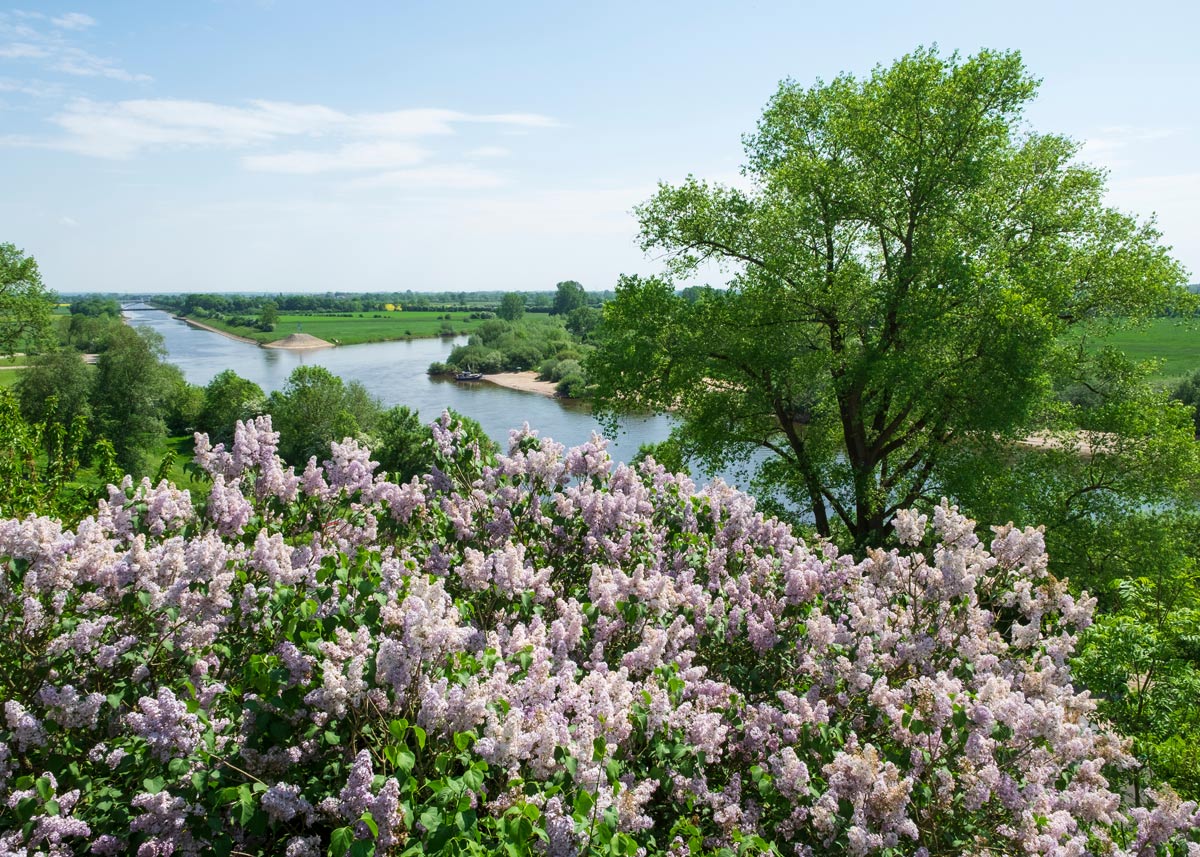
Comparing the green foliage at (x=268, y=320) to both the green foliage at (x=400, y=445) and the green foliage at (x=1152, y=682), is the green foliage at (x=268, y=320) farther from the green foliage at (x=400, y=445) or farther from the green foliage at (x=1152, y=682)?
the green foliage at (x=1152, y=682)

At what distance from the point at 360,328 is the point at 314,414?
12231cm

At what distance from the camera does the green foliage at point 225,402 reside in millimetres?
56500

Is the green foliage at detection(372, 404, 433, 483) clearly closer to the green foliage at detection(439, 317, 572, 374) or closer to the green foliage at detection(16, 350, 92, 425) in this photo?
the green foliage at detection(16, 350, 92, 425)

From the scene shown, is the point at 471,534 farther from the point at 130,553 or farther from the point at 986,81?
the point at 986,81

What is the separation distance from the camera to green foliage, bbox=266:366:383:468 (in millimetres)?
48406

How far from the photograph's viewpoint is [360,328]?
165250mm

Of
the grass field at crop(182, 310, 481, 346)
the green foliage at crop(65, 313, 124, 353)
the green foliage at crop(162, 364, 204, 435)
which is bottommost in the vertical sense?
the green foliage at crop(162, 364, 204, 435)

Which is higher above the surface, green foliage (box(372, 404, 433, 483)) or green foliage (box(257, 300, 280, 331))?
green foliage (box(257, 300, 280, 331))

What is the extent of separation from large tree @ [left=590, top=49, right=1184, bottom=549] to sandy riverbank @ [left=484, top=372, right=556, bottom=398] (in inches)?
2287

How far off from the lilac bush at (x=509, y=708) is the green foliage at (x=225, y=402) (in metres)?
54.0

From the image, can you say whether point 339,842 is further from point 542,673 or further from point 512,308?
point 512,308

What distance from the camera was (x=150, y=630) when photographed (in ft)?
13.1

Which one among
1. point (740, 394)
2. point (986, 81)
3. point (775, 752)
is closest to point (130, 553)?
point (775, 752)

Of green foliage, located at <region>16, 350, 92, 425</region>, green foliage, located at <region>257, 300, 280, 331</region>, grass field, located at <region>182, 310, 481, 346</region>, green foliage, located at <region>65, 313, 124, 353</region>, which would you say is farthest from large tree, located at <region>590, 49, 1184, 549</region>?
green foliage, located at <region>257, 300, 280, 331</region>
